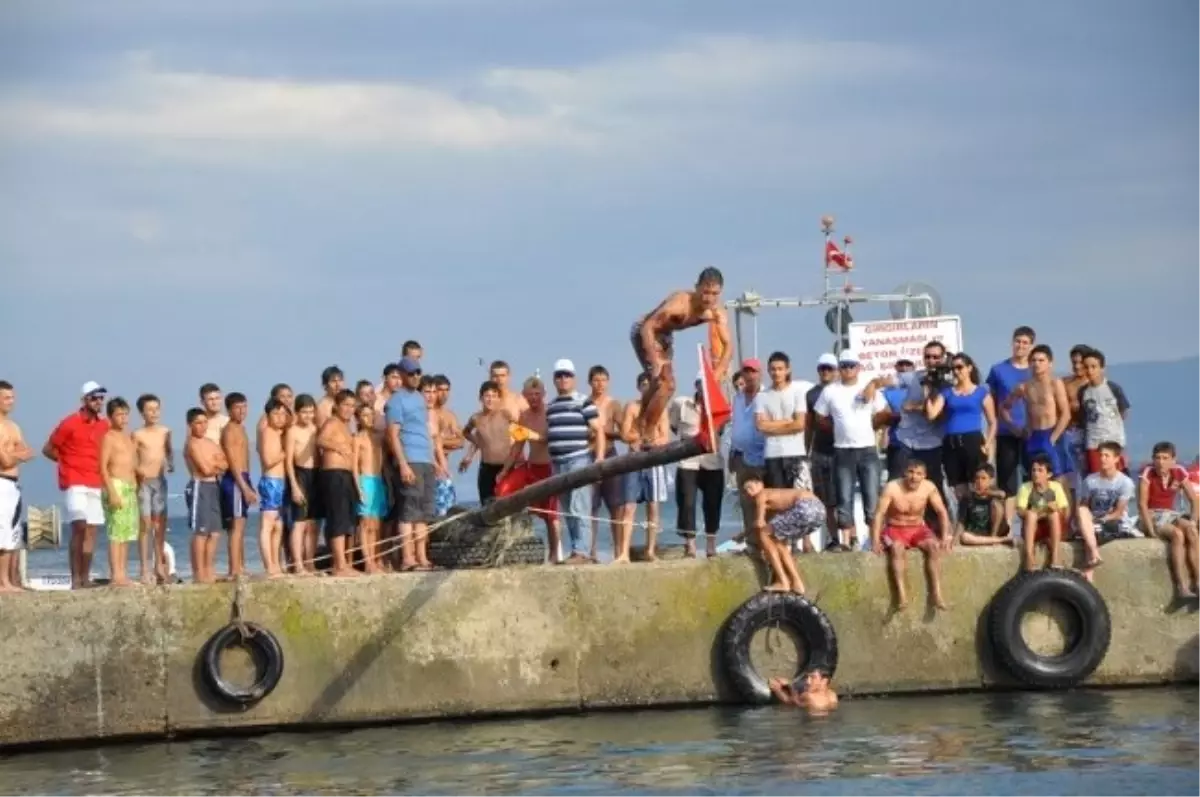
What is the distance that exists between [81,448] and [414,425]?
9.65 ft

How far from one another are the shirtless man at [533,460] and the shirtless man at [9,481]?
4293 millimetres

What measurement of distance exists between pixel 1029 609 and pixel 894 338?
24.3ft

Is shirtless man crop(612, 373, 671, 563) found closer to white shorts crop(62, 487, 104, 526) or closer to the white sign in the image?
white shorts crop(62, 487, 104, 526)

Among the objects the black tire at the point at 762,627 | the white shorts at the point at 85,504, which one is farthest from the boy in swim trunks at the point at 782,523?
the white shorts at the point at 85,504

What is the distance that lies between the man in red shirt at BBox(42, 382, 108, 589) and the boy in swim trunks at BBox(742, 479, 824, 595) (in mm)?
5696

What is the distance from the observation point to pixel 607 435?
1886 centimetres

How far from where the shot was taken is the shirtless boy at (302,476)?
18172 mm

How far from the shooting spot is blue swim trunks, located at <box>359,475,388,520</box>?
1841cm

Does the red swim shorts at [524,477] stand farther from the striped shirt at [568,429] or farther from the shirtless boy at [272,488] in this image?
the shirtless boy at [272,488]

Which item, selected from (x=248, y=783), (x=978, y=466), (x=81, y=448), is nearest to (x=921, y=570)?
(x=978, y=466)

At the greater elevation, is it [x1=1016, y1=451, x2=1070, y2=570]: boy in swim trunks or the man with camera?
the man with camera

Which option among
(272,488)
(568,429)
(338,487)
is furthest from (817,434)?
(272,488)

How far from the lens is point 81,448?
1777 cm

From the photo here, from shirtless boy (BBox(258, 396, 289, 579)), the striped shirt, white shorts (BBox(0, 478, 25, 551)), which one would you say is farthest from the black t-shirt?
white shorts (BBox(0, 478, 25, 551))
